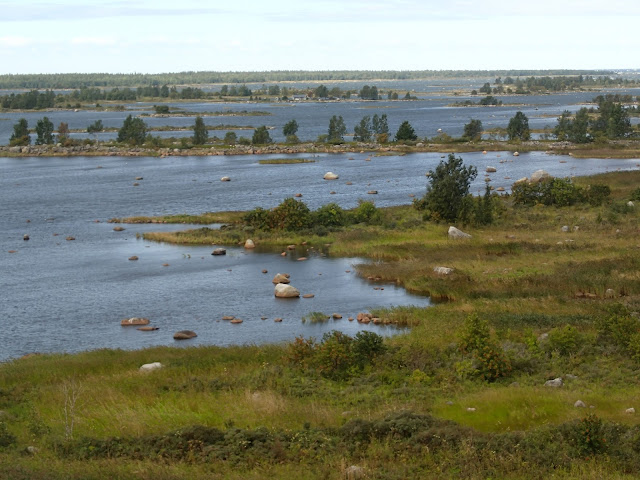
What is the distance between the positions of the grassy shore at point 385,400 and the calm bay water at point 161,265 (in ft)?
13.8

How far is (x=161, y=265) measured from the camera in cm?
4278

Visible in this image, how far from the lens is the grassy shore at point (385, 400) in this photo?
48.8 ft

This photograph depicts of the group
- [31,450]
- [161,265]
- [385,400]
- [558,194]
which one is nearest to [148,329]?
[161,265]

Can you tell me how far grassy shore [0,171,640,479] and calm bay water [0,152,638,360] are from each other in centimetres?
420

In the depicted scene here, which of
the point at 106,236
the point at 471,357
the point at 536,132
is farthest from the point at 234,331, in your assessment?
the point at 536,132

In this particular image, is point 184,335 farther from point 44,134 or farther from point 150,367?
point 44,134

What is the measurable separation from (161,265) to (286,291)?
10215mm

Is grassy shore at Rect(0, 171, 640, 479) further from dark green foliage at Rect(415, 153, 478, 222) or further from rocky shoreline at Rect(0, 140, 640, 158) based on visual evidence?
rocky shoreline at Rect(0, 140, 640, 158)

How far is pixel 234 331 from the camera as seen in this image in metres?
30.5

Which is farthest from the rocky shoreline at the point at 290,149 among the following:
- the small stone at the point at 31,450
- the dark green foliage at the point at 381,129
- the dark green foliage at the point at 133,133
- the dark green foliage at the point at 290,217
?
the small stone at the point at 31,450

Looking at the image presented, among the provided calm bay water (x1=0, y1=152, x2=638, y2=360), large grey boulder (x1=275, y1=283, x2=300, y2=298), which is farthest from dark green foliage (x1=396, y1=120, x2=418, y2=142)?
large grey boulder (x1=275, y1=283, x2=300, y2=298)

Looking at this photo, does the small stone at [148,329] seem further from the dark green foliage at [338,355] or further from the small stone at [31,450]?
the small stone at [31,450]

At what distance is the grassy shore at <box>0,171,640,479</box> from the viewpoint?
14875mm

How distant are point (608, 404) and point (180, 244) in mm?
34191
